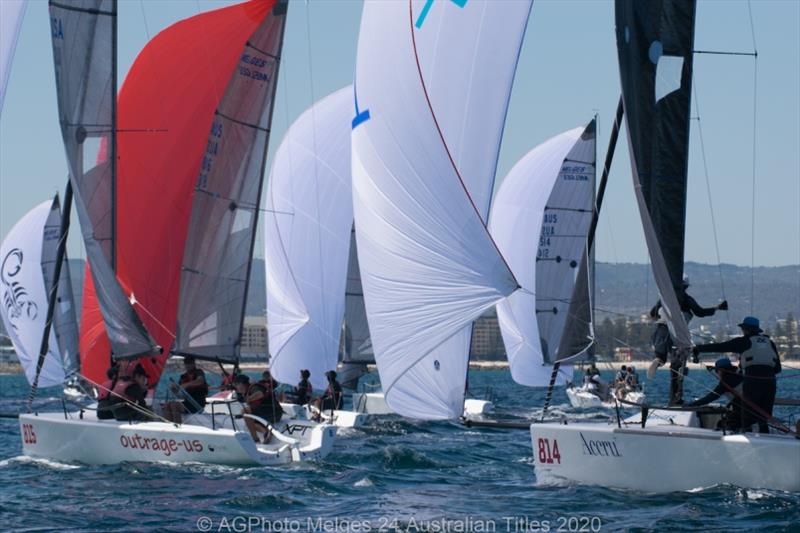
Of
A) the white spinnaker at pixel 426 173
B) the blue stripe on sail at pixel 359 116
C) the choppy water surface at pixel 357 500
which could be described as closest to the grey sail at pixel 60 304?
the choppy water surface at pixel 357 500

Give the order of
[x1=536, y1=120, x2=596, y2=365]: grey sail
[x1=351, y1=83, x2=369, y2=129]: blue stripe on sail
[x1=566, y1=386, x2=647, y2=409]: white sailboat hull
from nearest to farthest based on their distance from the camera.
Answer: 1. [x1=351, y1=83, x2=369, y2=129]: blue stripe on sail
2. [x1=536, y1=120, x2=596, y2=365]: grey sail
3. [x1=566, y1=386, x2=647, y2=409]: white sailboat hull

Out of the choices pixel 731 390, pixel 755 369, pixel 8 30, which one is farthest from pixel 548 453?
pixel 8 30

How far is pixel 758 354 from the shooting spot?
47.2ft

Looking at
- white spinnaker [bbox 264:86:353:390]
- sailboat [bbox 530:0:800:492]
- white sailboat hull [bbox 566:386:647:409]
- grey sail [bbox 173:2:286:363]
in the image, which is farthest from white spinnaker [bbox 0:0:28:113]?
white sailboat hull [bbox 566:386:647:409]

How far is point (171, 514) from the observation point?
565 inches

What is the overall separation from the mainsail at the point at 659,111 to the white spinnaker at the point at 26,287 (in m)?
25.1

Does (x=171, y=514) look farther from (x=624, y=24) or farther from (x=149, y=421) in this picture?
(x=624, y=24)

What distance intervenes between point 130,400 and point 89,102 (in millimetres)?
4610

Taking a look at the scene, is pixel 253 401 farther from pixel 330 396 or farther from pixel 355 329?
pixel 355 329

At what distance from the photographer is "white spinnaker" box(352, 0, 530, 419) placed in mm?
14789

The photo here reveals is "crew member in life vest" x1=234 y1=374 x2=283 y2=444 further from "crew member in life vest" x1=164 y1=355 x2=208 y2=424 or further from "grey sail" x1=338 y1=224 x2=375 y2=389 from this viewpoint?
"grey sail" x1=338 y1=224 x2=375 y2=389

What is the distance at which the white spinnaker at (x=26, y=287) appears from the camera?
1500 inches

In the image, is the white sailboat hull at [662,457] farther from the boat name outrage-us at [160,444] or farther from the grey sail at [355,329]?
the grey sail at [355,329]

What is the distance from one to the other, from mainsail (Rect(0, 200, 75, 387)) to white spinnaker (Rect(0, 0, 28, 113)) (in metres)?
19.1
